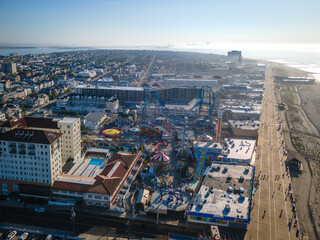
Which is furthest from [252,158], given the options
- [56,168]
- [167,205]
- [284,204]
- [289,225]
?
[56,168]

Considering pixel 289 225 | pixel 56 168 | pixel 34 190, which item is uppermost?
pixel 56 168

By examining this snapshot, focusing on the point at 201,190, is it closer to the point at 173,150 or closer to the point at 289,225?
the point at 289,225

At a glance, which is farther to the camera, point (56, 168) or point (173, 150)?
point (173, 150)

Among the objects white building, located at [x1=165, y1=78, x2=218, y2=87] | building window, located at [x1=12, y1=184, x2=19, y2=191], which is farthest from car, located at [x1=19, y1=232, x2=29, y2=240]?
white building, located at [x1=165, y1=78, x2=218, y2=87]

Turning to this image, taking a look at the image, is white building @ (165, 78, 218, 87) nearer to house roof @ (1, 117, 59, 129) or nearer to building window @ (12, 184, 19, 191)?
house roof @ (1, 117, 59, 129)

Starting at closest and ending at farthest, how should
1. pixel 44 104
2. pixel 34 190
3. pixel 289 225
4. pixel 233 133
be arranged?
pixel 289 225 < pixel 34 190 < pixel 233 133 < pixel 44 104

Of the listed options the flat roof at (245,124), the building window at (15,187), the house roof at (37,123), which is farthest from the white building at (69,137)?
the flat roof at (245,124)

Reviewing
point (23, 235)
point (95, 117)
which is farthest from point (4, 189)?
point (95, 117)

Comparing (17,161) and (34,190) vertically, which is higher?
(17,161)
